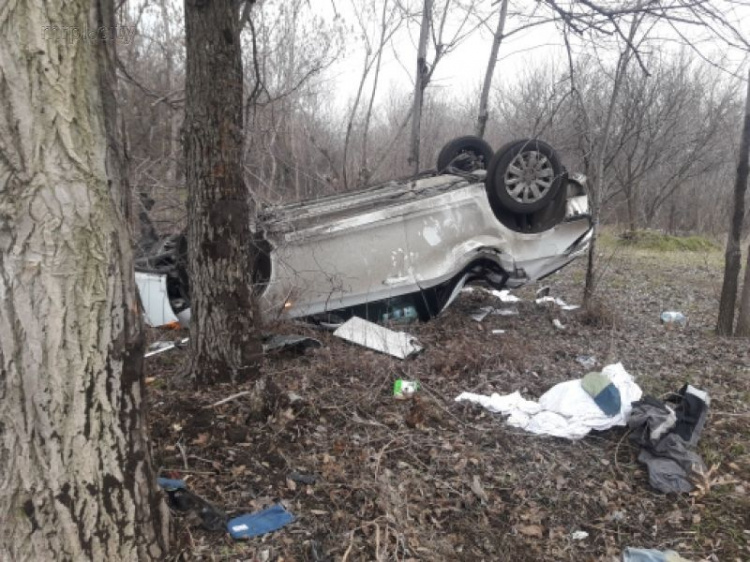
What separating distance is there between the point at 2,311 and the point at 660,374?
479 centimetres

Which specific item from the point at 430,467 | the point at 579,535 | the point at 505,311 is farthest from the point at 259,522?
the point at 505,311

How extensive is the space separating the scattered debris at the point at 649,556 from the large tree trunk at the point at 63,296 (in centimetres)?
217

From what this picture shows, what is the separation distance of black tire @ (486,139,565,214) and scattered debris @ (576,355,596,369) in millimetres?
1680

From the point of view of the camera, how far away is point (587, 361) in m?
4.98

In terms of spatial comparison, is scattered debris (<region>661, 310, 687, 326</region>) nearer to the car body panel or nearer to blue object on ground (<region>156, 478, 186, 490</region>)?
the car body panel

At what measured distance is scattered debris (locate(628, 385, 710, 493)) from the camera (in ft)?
10.2

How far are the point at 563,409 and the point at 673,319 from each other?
373 centimetres

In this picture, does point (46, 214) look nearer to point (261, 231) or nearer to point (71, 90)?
point (71, 90)

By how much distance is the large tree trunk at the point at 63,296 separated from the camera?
5.17 ft

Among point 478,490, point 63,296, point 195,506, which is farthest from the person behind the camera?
point 478,490

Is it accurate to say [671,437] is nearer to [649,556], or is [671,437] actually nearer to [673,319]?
[649,556]

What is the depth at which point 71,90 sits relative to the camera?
5.35ft

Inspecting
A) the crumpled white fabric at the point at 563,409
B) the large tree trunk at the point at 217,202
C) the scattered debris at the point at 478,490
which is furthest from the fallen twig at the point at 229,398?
the crumpled white fabric at the point at 563,409

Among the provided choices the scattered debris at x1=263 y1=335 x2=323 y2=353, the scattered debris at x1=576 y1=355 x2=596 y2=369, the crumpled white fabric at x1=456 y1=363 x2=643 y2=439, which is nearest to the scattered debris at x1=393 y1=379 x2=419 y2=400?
the crumpled white fabric at x1=456 y1=363 x2=643 y2=439
